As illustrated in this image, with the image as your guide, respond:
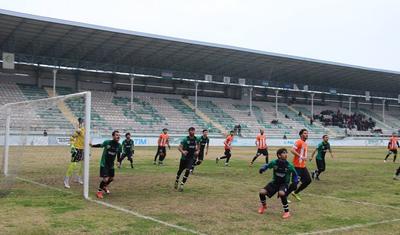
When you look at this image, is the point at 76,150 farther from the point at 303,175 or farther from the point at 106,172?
the point at 303,175

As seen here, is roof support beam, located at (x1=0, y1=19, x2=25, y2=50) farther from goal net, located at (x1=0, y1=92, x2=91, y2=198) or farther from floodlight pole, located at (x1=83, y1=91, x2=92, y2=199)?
floodlight pole, located at (x1=83, y1=91, x2=92, y2=199)

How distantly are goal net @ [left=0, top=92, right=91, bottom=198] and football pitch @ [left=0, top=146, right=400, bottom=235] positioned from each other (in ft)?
0.47

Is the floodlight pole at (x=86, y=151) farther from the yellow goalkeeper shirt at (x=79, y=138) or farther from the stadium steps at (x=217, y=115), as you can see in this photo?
the stadium steps at (x=217, y=115)

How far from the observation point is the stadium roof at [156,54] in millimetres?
44213

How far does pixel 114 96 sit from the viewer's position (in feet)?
196

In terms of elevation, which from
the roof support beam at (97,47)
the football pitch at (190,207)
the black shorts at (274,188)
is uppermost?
the roof support beam at (97,47)

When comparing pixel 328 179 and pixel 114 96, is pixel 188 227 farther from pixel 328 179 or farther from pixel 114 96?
pixel 114 96

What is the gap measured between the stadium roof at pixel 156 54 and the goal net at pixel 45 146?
78.1ft

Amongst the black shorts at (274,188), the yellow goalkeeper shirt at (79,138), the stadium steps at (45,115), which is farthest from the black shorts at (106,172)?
the stadium steps at (45,115)

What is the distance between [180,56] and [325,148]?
3888 cm

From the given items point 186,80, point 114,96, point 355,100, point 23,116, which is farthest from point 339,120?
point 23,116

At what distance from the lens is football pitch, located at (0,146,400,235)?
922 cm

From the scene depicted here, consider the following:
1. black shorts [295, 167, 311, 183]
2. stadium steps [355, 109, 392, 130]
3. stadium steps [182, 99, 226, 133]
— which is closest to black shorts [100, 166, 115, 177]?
black shorts [295, 167, 311, 183]

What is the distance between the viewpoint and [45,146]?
21.1 metres
